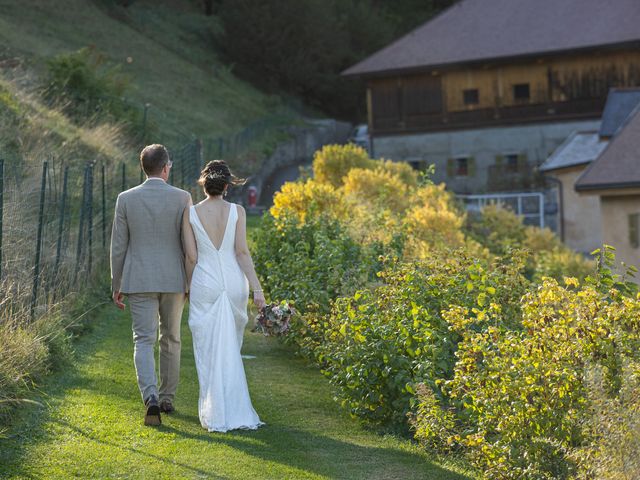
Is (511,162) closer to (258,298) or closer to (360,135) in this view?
(360,135)

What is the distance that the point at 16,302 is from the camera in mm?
10828

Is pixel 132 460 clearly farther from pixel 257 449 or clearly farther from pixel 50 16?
pixel 50 16

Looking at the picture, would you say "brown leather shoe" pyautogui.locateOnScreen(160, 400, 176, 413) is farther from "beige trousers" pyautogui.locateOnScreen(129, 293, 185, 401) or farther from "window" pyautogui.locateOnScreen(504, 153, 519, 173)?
"window" pyautogui.locateOnScreen(504, 153, 519, 173)

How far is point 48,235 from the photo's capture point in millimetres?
13391

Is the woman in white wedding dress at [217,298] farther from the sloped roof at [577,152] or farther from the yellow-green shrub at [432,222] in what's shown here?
the sloped roof at [577,152]

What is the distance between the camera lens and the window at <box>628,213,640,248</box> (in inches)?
1117

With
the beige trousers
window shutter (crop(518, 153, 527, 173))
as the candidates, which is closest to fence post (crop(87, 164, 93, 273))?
the beige trousers

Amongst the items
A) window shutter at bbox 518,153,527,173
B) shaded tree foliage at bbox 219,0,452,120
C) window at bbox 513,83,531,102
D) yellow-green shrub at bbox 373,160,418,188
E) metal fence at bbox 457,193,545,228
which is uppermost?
shaded tree foliage at bbox 219,0,452,120

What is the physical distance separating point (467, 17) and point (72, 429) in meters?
43.6

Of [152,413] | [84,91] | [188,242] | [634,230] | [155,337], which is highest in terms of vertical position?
[84,91]

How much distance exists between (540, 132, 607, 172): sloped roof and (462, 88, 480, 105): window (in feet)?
20.0

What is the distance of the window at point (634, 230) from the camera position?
28.4m

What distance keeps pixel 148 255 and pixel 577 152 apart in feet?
110

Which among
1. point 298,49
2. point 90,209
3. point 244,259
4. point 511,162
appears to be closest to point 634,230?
point 90,209
